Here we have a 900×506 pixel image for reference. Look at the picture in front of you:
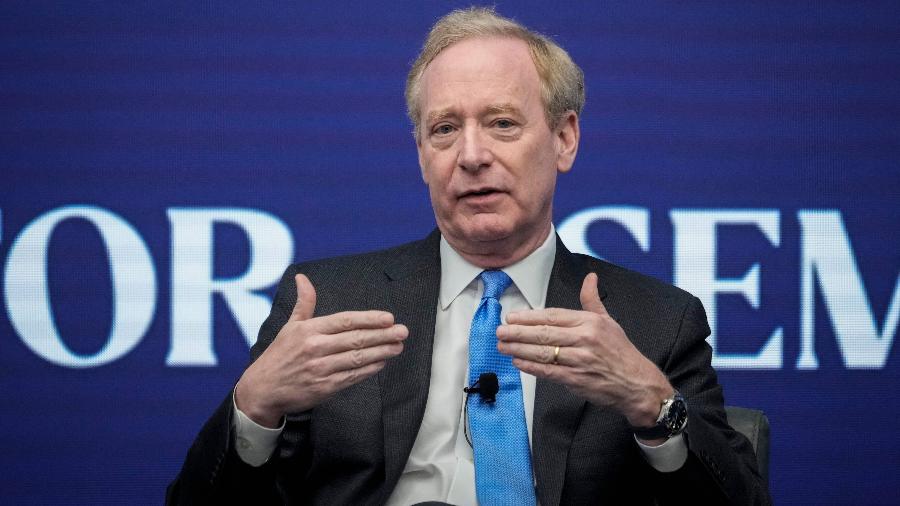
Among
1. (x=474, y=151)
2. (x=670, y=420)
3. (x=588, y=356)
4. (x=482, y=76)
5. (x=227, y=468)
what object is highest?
(x=482, y=76)

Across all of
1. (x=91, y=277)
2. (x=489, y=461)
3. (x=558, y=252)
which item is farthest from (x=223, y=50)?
(x=489, y=461)

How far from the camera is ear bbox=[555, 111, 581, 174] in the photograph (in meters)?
2.37

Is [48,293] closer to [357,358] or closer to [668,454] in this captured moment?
[357,358]

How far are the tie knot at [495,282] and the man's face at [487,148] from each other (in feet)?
0.15

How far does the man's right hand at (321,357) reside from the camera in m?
1.74

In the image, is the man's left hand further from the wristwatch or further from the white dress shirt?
the white dress shirt

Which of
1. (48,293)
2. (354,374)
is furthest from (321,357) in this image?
(48,293)

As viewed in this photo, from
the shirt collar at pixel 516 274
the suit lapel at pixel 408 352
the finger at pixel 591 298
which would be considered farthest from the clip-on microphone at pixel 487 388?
the finger at pixel 591 298

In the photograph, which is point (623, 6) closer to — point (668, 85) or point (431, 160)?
point (668, 85)

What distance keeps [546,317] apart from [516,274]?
1.76 feet

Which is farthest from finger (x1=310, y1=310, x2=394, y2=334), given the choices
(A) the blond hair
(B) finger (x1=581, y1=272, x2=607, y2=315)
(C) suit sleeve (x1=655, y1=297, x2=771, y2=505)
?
(A) the blond hair

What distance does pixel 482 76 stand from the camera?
7.20 feet

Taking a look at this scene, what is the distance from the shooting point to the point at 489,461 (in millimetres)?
Answer: 2010

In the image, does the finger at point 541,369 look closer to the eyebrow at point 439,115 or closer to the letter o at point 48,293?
the eyebrow at point 439,115
